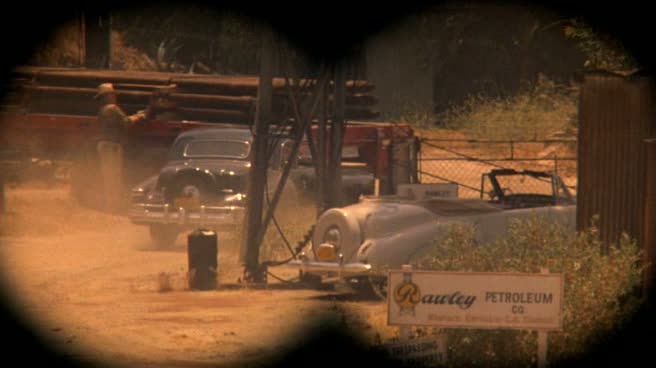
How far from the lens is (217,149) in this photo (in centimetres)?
1980

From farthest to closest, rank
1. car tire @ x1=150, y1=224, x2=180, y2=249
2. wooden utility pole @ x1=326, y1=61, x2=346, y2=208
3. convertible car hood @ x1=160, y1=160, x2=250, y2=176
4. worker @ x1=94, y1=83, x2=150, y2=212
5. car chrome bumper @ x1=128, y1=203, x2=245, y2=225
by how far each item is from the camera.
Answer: worker @ x1=94, y1=83, x2=150, y2=212
car tire @ x1=150, y1=224, x2=180, y2=249
convertible car hood @ x1=160, y1=160, x2=250, y2=176
car chrome bumper @ x1=128, y1=203, x2=245, y2=225
wooden utility pole @ x1=326, y1=61, x2=346, y2=208

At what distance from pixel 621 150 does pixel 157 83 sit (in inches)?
613

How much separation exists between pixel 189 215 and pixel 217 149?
5.53 ft

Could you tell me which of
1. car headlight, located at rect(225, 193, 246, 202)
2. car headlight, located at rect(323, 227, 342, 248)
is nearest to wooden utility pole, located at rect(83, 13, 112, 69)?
car headlight, located at rect(225, 193, 246, 202)

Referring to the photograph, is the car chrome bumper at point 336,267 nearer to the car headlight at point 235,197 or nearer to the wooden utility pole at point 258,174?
the wooden utility pole at point 258,174

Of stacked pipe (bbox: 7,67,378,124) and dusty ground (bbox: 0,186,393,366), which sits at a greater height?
stacked pipe (bbox: 7,67,378,124)

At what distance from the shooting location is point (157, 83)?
2553 centimetres

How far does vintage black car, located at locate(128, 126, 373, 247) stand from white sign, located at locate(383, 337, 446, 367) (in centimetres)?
903

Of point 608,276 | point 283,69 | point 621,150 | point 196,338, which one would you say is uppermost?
point 283,69

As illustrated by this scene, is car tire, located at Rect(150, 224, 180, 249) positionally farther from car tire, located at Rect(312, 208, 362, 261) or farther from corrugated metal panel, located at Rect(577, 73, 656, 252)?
corrugated metal panel, located at Rect(577, 73, 656, 252)

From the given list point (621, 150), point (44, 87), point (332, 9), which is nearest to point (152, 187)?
point (332, 9)

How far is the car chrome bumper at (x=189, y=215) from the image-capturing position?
18.4 meters

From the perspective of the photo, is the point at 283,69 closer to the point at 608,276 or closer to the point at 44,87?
the point at 608,276

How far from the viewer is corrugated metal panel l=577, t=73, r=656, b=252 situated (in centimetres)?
1124
